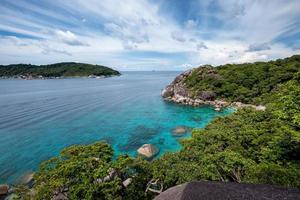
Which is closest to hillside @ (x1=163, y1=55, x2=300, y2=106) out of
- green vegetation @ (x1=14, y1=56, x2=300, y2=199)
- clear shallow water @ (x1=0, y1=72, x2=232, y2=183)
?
clear shallow water @ (x1=0, y1=72, x2=232, y2=183)

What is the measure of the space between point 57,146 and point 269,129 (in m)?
27.8

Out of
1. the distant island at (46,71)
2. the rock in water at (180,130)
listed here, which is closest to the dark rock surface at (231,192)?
the rock in water at (180,130)

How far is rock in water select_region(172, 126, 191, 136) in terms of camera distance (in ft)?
113

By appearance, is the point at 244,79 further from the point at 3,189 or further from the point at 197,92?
the point at 3,189

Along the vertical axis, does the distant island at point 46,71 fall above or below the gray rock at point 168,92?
above

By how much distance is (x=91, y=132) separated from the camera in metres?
34.8

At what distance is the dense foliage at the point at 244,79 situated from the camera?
53.0 metres

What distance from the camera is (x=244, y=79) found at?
59438 mm

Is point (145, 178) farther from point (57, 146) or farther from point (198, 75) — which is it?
point (198, 75)

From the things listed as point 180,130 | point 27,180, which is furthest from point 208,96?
point 27,180

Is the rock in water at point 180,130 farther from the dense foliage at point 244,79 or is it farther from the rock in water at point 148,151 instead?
the dense foliage at point 244,79

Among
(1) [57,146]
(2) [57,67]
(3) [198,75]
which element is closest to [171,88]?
(3) [198,75]

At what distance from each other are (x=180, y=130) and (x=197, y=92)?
27.0 metres

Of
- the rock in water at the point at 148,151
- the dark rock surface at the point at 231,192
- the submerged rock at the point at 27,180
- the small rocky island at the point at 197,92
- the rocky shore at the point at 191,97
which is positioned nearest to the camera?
the dark rock surface at the point at 231,192
